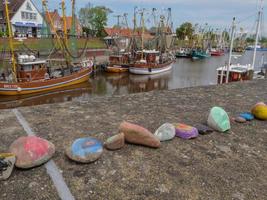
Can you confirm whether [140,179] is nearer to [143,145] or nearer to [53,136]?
[143,145]

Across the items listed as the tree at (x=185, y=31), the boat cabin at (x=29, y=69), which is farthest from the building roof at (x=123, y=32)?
the tree at (x=185, y=31)

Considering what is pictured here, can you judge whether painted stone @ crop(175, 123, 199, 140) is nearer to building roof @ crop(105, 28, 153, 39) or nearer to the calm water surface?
the calm water surface

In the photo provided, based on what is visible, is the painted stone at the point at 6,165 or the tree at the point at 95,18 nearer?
the painted stone at the point at 6,165

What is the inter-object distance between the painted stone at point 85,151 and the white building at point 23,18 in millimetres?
40313

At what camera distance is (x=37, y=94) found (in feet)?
58.1

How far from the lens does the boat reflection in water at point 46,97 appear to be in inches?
623

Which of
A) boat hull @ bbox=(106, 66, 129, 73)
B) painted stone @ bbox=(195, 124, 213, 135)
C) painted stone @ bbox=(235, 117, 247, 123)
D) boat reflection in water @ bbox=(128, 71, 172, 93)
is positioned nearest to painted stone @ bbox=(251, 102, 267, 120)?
painted stone @ bbox=(235, 117, 247, 123)

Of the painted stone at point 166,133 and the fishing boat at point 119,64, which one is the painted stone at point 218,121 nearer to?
the painted stone at point 166,133

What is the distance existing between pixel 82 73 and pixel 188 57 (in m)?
37.1

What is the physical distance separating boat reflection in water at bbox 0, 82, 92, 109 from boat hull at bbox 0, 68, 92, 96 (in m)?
0.30

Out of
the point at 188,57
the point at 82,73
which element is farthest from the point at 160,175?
the point at 188,57

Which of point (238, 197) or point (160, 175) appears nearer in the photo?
point (238, 197)

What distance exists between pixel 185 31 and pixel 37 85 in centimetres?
Result: 6331

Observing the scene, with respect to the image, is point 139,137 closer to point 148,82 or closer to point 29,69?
point 29,69
